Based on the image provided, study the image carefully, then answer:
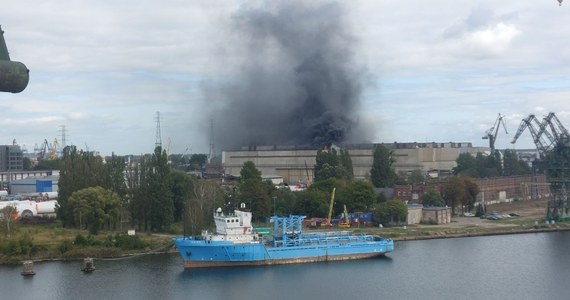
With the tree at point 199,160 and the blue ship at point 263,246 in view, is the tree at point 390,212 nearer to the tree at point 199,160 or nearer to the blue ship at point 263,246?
the blue ship at point 263,246

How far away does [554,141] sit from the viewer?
2495 inches

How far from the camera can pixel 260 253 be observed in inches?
1594

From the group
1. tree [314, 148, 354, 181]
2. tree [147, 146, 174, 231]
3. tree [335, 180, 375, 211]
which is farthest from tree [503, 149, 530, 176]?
tree [147, 146, 174, 231]

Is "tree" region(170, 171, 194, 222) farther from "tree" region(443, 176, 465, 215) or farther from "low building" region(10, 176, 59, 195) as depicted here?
"low building" region(10, 176, 59, 195)

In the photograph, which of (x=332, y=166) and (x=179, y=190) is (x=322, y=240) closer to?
(x=179, y=190)

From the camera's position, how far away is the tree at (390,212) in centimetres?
5597

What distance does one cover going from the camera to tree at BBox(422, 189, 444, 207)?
61188 millimetres

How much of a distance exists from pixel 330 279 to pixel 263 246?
5.43m

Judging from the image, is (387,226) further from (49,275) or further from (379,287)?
(49,275)

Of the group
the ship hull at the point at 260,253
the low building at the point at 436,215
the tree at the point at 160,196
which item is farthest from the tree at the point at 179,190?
the low building at the point at 436,215

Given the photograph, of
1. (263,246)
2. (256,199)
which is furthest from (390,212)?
(263,246)

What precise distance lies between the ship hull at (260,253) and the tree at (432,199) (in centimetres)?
1887

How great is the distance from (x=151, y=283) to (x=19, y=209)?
92.6 feet

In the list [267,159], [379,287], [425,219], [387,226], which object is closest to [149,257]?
[379,287]
